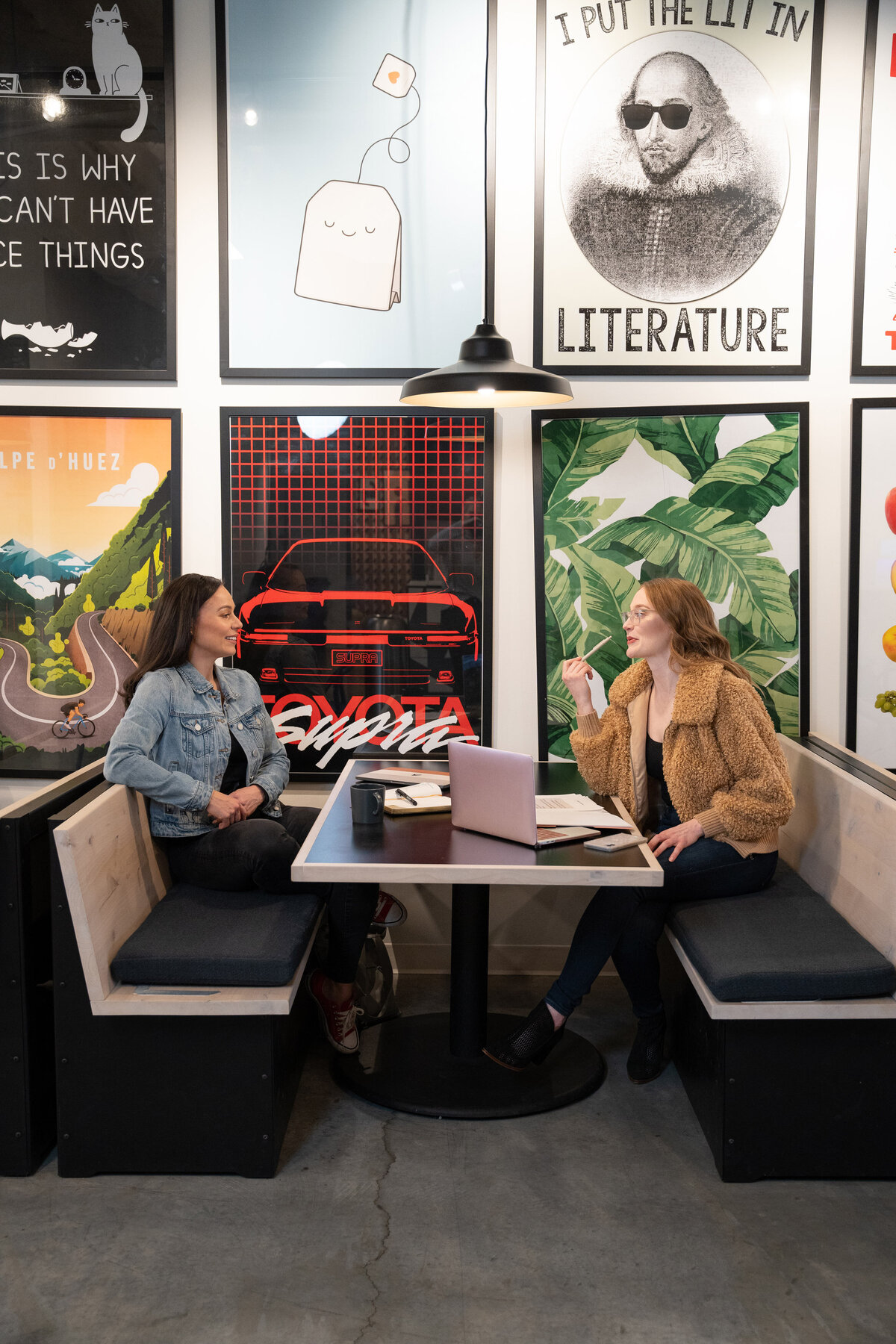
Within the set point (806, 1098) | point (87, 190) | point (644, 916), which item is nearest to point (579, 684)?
point (644, 916)

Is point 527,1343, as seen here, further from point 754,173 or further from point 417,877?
point 754,173

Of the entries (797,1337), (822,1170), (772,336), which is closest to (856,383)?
(772,336)

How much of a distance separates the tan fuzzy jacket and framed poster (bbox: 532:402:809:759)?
0.59m

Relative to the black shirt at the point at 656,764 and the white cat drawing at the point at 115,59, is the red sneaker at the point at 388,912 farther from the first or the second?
the white cat drawing at the point at 115,59

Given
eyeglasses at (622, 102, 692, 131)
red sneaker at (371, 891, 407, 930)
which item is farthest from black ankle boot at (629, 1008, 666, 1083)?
eyeglasses at (622, 102, 692, 131)

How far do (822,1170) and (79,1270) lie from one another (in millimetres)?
1688

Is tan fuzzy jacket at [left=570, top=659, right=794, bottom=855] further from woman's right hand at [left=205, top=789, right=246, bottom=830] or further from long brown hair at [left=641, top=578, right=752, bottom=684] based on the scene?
woman's right hand at [left=205, top=789, right=246, bottom=830]

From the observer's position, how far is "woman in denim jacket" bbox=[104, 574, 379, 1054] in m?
2.85

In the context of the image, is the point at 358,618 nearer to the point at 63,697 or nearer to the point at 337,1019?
the point at 63,697

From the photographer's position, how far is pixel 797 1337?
2016 millimetres

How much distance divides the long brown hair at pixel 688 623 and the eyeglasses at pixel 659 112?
1.51m

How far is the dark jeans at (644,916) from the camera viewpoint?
286cm

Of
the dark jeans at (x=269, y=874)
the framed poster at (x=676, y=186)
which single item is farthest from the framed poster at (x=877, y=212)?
the dark jeans at (x=269, y=874)

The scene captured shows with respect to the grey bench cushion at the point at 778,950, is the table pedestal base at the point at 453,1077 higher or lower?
lower
